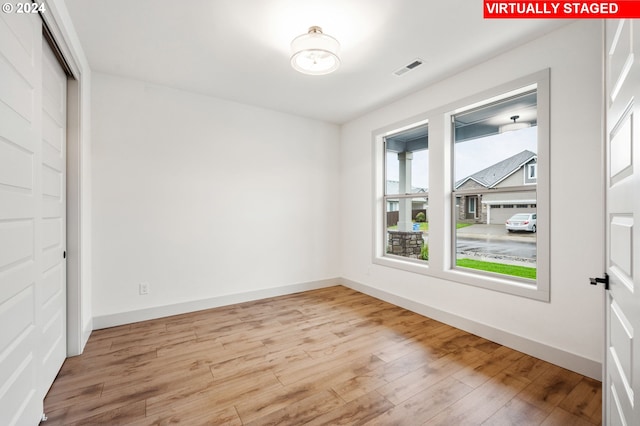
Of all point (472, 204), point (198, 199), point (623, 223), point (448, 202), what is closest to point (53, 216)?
point (198, 199)

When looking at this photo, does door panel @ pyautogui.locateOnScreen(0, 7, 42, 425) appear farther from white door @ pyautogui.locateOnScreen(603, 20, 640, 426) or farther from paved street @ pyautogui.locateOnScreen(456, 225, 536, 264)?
paved street @ pyautogui.locateOnScreen(456, 225, 536, 264)

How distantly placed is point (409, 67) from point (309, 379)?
123 inches

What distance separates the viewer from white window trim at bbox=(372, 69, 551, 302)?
2.40 m

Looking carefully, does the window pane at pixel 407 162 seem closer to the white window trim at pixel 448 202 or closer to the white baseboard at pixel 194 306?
the white window trim at pixel 448 202

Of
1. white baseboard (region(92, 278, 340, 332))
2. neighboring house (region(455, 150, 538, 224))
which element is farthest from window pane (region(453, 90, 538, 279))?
white baseboard (region(92, 278, 340, 332))

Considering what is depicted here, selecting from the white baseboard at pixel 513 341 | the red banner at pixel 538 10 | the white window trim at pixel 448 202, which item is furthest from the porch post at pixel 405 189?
the red banner at pixel 538 10

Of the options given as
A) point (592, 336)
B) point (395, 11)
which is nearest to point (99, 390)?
point (395, 11)

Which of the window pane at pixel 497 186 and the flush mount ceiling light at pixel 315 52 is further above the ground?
the flush mount ceiling light at pixel 315 52

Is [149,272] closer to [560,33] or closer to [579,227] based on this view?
[579,227]

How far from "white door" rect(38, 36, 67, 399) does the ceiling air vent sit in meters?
3.04

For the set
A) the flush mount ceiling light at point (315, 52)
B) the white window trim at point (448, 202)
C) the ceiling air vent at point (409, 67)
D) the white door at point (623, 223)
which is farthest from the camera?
the ceiling air vent at point (409, 67)

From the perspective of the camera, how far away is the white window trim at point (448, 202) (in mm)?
2396

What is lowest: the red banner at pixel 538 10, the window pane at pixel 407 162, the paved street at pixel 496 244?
the paved street at pixel 496 244

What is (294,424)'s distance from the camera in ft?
5.45
